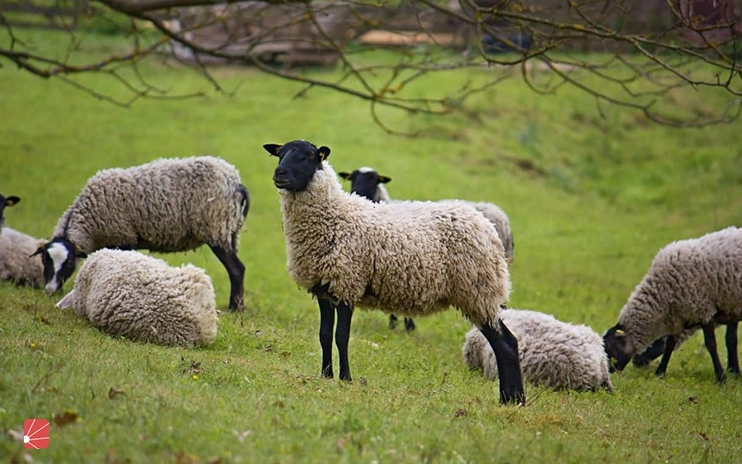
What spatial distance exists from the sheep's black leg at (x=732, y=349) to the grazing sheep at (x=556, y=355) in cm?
268

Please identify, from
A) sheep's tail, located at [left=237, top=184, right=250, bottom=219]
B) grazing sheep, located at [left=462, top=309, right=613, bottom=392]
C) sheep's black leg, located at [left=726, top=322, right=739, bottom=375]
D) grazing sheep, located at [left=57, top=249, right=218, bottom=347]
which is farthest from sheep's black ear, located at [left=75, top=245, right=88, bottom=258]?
sheep's black leg, located at [left=726, top=322, right=739, bottom=375]

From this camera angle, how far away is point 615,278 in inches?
718

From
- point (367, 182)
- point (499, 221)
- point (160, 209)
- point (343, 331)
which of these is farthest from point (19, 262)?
point (499, 221)

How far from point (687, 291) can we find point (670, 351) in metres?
0.88

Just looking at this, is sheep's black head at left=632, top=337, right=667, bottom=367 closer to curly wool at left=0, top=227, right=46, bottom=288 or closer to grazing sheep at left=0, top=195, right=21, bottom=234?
curly wool at left=0, top=227, right=46, bottom=288

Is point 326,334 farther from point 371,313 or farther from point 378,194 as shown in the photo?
point 378,194

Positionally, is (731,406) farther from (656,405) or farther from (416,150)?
(416,150)

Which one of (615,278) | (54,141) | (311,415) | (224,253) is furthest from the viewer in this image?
(54,141)

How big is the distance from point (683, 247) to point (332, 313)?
590cm

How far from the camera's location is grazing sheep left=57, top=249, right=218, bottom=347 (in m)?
8.98

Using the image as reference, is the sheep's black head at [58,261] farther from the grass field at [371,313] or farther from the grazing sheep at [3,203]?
the grazing sheep at [3,203]

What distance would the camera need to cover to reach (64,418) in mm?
5395

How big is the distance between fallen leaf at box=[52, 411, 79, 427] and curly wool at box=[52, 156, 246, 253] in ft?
20.4

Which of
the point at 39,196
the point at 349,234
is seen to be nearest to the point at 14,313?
the point at 349,234
